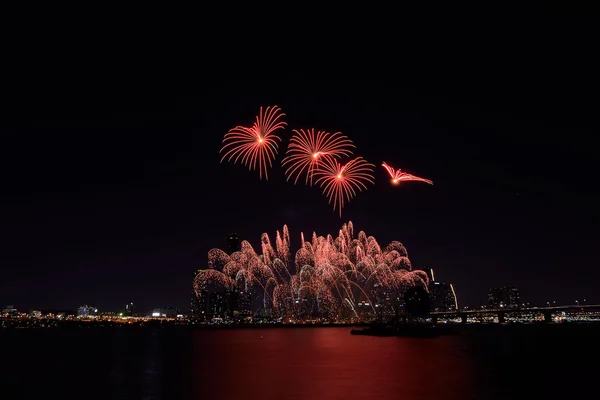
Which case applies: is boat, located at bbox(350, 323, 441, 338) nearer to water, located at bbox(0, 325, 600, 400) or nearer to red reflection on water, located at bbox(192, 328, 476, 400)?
water, located at bbox(0, 325, 600, 400)

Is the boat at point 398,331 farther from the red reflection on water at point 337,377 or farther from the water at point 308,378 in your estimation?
the red reflection on water at point 337,377

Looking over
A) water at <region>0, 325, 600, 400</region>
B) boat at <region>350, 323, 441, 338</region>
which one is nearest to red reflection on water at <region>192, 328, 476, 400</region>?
water at <region>0, 325, 600, 400</region>

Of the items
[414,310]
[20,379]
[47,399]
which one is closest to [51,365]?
[20,379]

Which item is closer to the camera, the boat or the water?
the water

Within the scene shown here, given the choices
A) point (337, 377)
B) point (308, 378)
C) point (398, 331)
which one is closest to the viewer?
point (308, 378)

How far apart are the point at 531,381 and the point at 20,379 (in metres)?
40.3

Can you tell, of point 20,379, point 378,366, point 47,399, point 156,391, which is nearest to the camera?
point 47,399

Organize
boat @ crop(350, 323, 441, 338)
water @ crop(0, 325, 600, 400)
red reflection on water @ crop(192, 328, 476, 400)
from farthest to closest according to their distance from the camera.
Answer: boat @ crop(350, 323, 441, 338), water @ crop(0, 325, 600, 400), red reflection on water @ crop(192, 328, 476, 400)

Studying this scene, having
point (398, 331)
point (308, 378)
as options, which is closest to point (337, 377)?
point (308, 378)

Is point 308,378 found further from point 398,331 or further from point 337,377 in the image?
point 398,331

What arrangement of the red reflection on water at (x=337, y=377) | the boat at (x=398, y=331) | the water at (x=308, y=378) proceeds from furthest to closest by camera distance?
1. the boat at (x=398, y=331)
2. the water at (x=308, y=378)
3. the red reflection on water at (x=337, y=377)

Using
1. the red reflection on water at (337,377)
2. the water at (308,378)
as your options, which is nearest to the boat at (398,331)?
the water at (308,378)

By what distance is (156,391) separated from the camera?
34.1m

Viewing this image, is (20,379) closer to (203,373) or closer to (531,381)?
(203,373)
